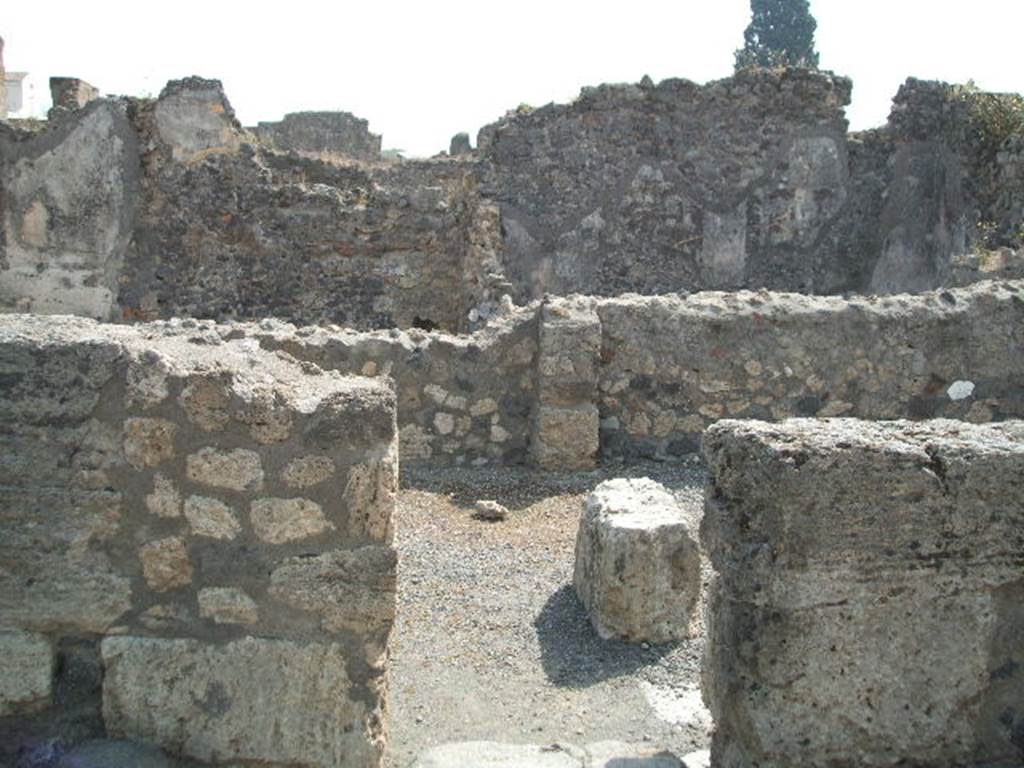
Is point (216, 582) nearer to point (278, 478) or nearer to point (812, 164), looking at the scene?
point (278, 478)

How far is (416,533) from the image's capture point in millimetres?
5422

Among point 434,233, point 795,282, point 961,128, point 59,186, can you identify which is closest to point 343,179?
point 434,233

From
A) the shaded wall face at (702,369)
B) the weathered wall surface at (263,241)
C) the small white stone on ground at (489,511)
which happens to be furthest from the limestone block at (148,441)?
the weathered wall surface at (263,241)

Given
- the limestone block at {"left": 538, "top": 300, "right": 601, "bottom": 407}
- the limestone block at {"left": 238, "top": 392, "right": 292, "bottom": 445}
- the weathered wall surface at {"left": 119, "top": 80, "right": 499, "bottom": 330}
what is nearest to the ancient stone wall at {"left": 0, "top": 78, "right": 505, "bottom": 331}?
the weathered wall surface at {"left": 119, "top": 80, "right": 499, "bottom": 330}

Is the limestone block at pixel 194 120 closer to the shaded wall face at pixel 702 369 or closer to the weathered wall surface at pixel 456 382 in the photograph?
the weathered wall surface at pixel 456 382

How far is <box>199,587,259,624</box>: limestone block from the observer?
264cm

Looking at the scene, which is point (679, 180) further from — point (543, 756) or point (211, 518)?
point (211, 518)

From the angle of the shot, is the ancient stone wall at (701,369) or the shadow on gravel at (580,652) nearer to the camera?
the shadow on gravel at (580,652)

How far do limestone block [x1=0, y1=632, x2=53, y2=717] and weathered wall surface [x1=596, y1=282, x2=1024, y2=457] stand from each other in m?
4.50

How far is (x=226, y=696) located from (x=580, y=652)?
5.90 feet

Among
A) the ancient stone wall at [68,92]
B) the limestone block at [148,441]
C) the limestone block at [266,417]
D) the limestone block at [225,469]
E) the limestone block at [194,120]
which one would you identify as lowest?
the limestone block at [225,469]

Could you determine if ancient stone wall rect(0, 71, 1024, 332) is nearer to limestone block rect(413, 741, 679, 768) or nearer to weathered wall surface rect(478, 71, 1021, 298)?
weathered wall surface rect(478, 71, 1021, 298)

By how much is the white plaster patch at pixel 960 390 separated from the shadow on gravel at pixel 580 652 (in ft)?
11.9

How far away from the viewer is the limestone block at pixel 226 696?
2623 mm
